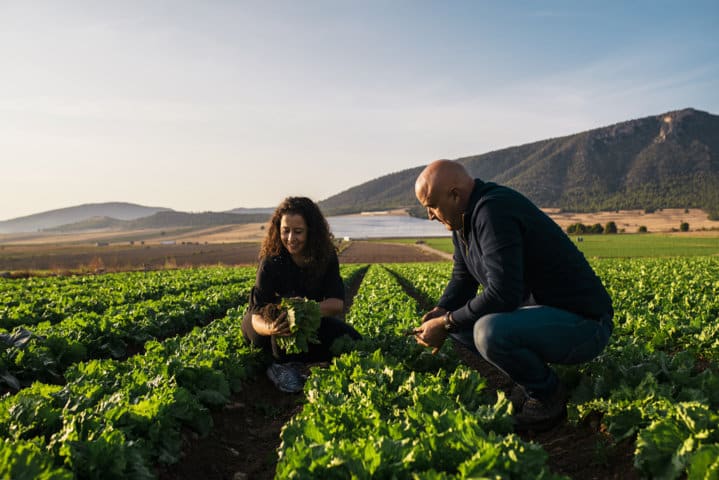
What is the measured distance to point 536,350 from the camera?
13.6 ft

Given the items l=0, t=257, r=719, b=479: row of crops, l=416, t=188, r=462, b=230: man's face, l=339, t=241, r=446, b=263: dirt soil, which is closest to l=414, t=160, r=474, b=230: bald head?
l=416, t=188, r=462, b=230: man's face

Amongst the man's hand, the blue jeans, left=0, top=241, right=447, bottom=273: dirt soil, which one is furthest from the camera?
left=0, top=241, right=447, bottom=273: dirt soil

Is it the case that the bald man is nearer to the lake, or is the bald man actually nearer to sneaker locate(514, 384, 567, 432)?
sneaker locate(514, 384, 567, 432)

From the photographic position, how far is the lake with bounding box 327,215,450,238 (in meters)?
100

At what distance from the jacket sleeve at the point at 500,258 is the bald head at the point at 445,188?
0.26m

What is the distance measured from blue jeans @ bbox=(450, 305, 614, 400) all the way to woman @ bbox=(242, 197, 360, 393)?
2475 millimetres

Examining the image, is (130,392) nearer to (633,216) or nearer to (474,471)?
(474,471)

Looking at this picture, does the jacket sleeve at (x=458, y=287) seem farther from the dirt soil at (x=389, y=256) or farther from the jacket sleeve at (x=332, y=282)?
the dirt soil at (x=389, y=256)

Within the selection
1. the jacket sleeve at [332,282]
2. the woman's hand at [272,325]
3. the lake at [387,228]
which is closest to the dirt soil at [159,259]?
the lake at [387,228]

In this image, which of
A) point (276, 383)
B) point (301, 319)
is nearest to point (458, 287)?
point (301, 319)

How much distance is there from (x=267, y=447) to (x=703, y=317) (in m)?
8.71

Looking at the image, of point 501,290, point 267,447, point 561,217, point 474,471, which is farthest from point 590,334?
point 561,217

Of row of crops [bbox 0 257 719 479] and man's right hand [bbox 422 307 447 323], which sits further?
man's right hand [bbox 422 307 447 323]

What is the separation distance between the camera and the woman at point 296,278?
604 cm
